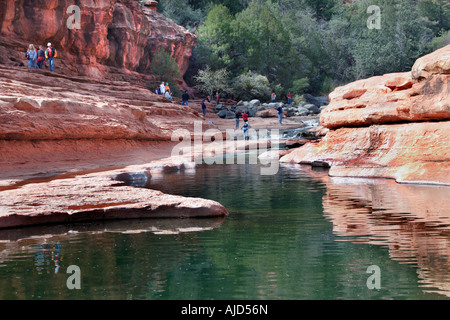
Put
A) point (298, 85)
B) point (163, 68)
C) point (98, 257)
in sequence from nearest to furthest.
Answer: point (98, 257) → point (163, 68) → point (298, 85)

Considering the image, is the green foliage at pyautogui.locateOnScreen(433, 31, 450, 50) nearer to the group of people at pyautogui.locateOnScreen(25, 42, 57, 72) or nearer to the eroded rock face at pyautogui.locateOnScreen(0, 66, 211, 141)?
the eroded rock face at pyautogui.locateOnScreen(0, 66, 211, 141)

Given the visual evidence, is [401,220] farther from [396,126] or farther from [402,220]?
[396,126]

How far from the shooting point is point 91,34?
33.7 m

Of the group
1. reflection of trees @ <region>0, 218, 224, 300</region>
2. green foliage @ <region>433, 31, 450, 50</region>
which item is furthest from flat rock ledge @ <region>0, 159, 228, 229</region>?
green foliage @ <region>433, 31, 450, 50</region>

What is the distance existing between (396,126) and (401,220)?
7.26 m

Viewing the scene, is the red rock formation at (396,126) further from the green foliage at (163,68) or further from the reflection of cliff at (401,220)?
the green foliage at (163,68)

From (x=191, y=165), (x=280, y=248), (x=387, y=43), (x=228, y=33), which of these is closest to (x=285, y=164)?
(x=191, y=165)

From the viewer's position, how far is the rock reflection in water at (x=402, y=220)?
5.58 metres

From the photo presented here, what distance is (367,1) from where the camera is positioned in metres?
71.8

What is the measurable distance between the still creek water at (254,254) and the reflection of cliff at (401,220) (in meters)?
0.02

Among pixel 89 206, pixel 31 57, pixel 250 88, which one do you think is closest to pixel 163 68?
pixel 250 88

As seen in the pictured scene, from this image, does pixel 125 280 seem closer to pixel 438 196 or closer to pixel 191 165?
→ pixel 438 196

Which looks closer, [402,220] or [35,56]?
[402,220]

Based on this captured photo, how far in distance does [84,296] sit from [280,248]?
2.75 m
